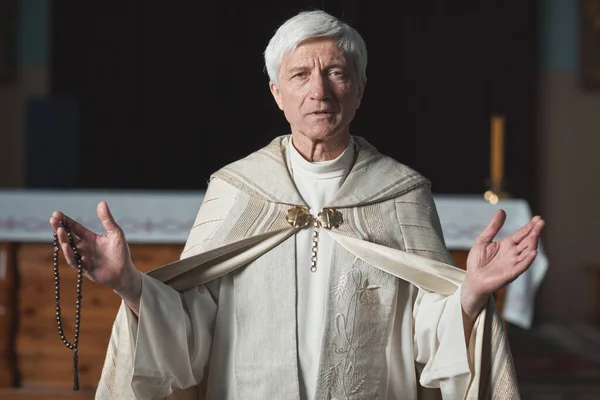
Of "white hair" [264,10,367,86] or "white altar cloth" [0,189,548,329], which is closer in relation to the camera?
"white hair" [264,10,367,86]

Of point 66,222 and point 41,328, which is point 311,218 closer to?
→ point 66,222

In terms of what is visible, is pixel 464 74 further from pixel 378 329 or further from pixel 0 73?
pixel 378 329

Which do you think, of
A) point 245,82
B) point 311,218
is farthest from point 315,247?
point 245,82

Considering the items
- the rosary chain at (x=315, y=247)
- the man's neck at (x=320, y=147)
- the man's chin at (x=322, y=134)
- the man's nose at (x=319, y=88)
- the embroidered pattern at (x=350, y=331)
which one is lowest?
the embroidered pattern at (x=350, y=331)

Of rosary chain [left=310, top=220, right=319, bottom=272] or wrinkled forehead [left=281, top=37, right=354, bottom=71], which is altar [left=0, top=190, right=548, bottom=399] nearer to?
rosary chain [left=310, top=220, right=319, bottom=272]

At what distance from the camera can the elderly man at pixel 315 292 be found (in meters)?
2.60

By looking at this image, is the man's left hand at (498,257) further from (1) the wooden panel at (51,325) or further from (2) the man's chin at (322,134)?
(1) the wooden panel at (51,325)

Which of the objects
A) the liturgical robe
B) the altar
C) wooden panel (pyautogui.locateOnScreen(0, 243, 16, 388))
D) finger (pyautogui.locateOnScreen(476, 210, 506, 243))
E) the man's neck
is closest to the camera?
finger (pyautogui.locateOnScreen(476, 210, 506, 243))

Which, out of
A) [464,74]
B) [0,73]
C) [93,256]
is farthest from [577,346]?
[93,256]

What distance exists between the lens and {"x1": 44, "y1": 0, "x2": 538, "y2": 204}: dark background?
31.5 feet

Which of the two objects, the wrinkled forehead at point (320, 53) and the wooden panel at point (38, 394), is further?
the wooden panel at point (38, 394)

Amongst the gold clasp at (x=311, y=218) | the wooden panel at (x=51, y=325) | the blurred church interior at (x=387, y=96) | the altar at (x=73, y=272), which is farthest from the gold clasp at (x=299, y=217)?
the blurred church interior at (x=387, y=96)

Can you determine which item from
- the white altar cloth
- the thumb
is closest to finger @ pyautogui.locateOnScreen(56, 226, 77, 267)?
the thumb

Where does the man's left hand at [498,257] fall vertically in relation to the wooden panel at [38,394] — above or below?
above
